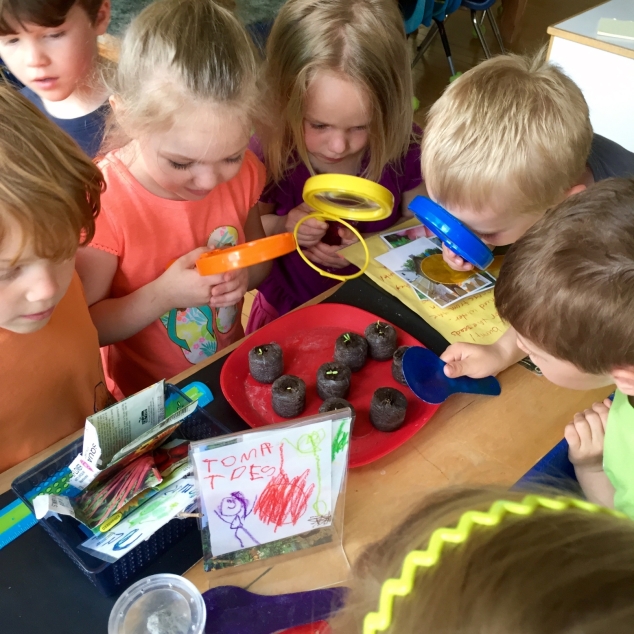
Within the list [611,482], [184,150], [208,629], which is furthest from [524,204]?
[208,629]

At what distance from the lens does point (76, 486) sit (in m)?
0.64

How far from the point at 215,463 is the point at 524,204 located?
0.71 m

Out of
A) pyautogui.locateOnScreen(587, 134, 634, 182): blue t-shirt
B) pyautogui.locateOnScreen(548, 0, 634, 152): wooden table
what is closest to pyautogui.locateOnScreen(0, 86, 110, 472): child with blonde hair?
pyautogui.locateOnScreen(587, 134, 634, 182): blue t-shirt

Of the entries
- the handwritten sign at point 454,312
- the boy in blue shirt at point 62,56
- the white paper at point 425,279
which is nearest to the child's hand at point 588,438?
the handwritten sign at point 454,312

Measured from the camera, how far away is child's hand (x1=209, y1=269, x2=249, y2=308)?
100cm

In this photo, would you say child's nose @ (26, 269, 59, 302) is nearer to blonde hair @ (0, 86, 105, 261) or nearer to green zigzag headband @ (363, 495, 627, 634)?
blonde hair @ (0, 86, 105, 261)

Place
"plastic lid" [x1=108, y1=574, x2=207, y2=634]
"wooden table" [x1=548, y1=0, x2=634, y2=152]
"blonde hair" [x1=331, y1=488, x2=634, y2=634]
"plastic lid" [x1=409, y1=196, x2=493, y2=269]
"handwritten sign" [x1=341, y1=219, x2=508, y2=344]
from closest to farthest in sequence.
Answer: "blonde hair" [x1=331, y1=488, x2=634, y2=634], "plastic lid" [x1=108, y1=574, x2=207, y2=634], "plastic lid" [x1=409, y1=196, x2=493, y2=269], "handwritten sign" [x1=341, y1=219, x2=508, y2=344], "wooden table" [x1=548, y1=0, x2=634, y2=152]

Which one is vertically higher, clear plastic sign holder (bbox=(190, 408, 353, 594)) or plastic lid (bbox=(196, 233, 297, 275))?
plastic lid (bbox=(196, 233, 297, 275))

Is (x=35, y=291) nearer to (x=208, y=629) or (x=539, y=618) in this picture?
(x=208, y=629)

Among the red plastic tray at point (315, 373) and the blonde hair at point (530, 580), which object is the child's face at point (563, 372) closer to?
the red plastic tray at point (315, 373)

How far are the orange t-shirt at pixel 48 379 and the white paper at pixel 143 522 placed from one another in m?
0.35

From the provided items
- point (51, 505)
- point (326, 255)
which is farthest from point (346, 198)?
point (51, 505)

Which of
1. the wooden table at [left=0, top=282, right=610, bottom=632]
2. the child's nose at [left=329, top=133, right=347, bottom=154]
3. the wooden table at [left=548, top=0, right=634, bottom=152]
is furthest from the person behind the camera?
the wooden table at [left=548, top=0, right=634, bottom=152]

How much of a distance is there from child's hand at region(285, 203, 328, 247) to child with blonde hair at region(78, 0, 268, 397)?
3.2 inches
